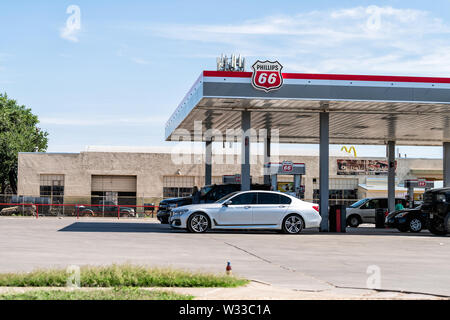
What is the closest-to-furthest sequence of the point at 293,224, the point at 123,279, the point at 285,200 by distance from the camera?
the point at 123,279 < the point at 285,200 < the point at 293,224

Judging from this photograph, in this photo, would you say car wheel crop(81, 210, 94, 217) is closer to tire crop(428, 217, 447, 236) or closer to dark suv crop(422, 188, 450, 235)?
dark suv crop(422, 188, 450, 235)

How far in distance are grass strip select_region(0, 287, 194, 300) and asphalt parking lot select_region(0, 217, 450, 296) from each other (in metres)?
2.35

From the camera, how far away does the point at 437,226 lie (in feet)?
84.7

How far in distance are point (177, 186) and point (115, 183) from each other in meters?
5.09

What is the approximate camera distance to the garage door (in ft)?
187

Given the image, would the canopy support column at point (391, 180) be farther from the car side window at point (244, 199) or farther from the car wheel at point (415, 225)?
the car side window at point (244, 199)

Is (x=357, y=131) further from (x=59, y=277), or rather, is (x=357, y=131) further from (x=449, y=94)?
(x=59, y=277)

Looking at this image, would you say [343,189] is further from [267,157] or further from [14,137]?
[14,137]

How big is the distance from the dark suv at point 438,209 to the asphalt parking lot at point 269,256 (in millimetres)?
3604

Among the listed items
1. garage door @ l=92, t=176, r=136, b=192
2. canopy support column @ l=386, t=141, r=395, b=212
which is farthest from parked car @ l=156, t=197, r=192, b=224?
garage door @ l=92, t=176, r=136, b=192

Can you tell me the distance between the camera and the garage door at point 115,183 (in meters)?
57.0

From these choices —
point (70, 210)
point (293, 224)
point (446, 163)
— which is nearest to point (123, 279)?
point (293, 224)

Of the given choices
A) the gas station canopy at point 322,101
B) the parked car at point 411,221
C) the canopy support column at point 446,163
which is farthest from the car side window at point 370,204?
the parked car at point 411,221
